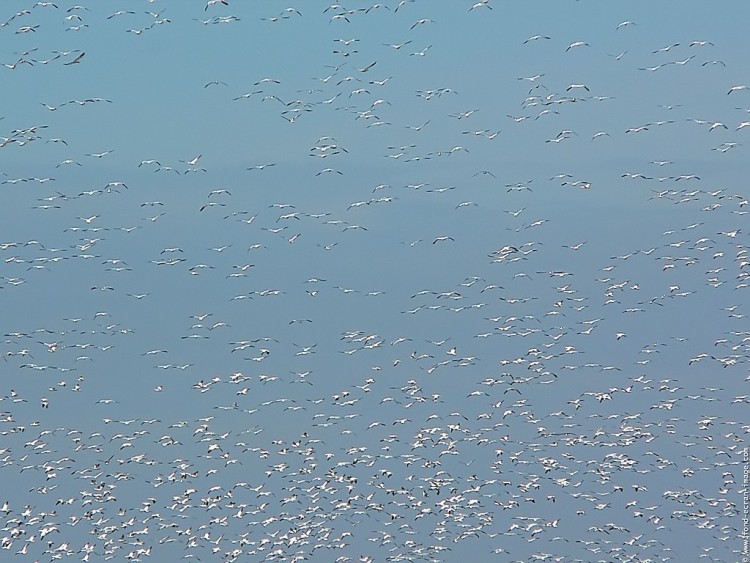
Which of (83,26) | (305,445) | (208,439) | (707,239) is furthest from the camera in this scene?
(305,445)

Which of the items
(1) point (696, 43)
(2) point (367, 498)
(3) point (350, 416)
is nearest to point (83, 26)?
(1) point (696, 43)

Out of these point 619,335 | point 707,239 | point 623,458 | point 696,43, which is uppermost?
point 696,43

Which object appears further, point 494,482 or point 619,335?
point 494,482

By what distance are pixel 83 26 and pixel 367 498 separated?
39084 mm

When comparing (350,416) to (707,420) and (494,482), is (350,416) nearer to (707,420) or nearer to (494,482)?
(494,482)

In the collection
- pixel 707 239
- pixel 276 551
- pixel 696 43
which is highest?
pixel 696 43

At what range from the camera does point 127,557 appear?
83250mm

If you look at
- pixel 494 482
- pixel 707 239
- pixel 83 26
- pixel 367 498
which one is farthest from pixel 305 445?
pixel 83 26

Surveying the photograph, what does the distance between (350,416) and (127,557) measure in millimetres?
14573

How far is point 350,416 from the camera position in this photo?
8138 cm

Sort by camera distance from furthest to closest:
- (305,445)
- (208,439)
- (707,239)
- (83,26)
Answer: (305,445) < (208,439) < (707,239) < (83,26)

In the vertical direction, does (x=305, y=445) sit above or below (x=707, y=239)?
below

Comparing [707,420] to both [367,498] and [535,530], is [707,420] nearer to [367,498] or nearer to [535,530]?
[535,530]

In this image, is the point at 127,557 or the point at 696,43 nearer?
the point at 696,43
